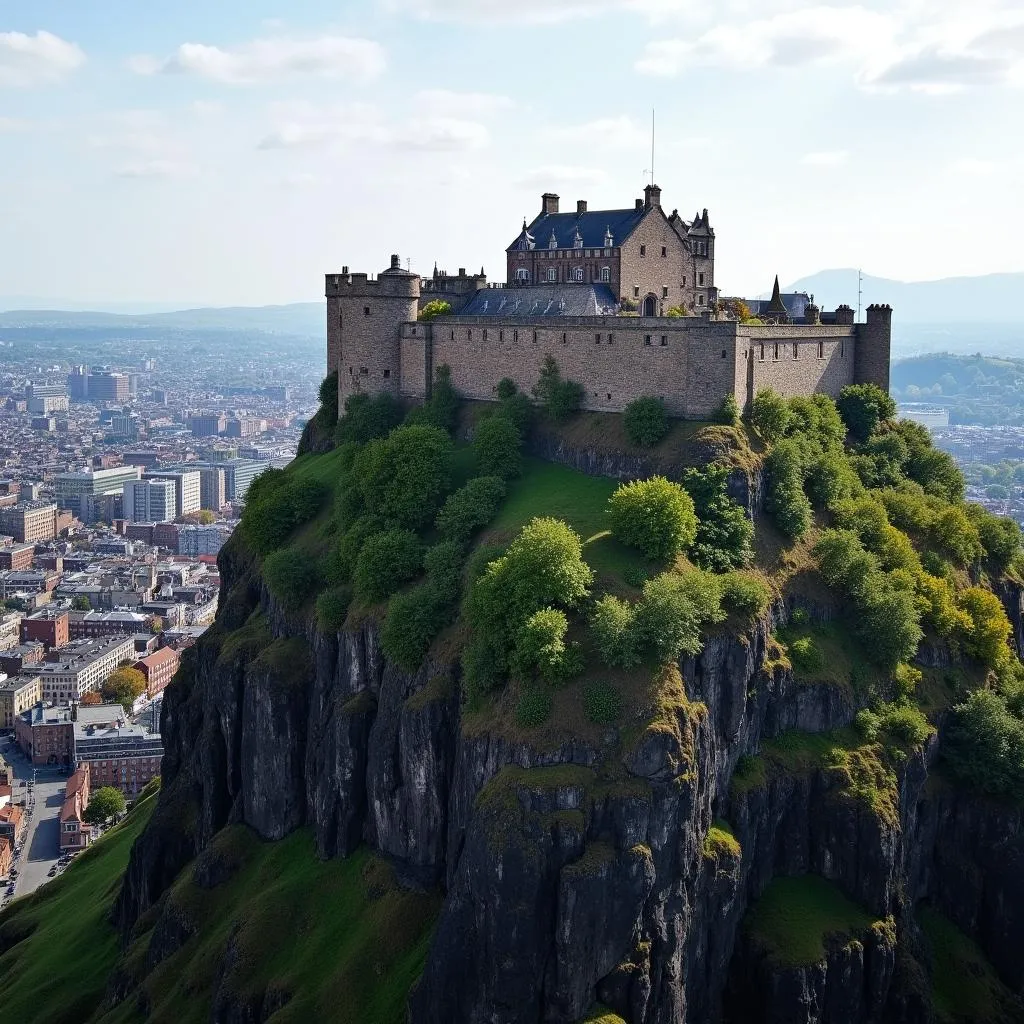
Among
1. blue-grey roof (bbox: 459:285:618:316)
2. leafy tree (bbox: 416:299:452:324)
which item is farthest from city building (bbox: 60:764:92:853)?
blue-grey roof (bbox: 459:285:618:316)

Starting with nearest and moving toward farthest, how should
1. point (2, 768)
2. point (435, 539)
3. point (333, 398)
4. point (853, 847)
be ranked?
point (853, 847) → point (435, 539) → point (333, 398) → point (2, 768)

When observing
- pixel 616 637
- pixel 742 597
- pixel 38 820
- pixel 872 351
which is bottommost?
pixel 38 820

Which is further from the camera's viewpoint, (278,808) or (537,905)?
(278,808)

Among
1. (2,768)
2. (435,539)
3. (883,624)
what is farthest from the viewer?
(2,768)

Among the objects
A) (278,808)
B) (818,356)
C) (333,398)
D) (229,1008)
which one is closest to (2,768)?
(333,398)

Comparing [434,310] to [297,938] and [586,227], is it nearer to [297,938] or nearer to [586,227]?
[586,227]

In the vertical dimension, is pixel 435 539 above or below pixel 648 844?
above

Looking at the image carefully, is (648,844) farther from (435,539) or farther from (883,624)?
(435,539)

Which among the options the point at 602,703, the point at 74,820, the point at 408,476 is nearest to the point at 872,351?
the point at 408,476
